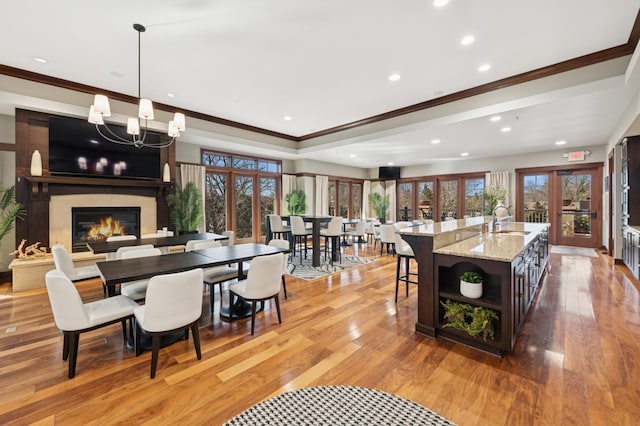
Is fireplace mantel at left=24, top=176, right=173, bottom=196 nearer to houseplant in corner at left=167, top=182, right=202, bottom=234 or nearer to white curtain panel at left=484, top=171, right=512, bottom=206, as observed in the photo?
houseplant in corner at left=167, top=182, right=202, bottom=234

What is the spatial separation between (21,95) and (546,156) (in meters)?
11.5

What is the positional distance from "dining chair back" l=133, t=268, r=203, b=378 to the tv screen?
971 centimetres

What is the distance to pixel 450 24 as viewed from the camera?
281 centimetres

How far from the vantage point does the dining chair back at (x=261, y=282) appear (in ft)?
9.18

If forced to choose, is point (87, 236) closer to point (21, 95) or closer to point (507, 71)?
point (21, 95)

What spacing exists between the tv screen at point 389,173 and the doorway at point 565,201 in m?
3.93

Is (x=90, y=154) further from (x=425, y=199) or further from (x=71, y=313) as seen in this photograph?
(x=425, y=199)

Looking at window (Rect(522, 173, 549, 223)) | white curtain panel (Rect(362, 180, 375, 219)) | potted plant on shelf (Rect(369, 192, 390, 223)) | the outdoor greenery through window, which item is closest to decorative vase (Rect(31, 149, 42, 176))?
the outdoor greenery through window

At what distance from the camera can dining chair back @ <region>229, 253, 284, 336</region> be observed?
280 centimetres

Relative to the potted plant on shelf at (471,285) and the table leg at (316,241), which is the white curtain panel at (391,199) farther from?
the potted plant on shelf at (471,285)

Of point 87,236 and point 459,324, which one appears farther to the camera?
point 87,236

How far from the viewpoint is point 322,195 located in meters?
9.52

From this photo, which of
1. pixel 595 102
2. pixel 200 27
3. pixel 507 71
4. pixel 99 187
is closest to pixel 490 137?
pixel 595 102

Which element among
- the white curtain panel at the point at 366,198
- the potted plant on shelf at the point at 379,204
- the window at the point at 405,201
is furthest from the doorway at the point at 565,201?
the white curtain panel at the point at 366,198
